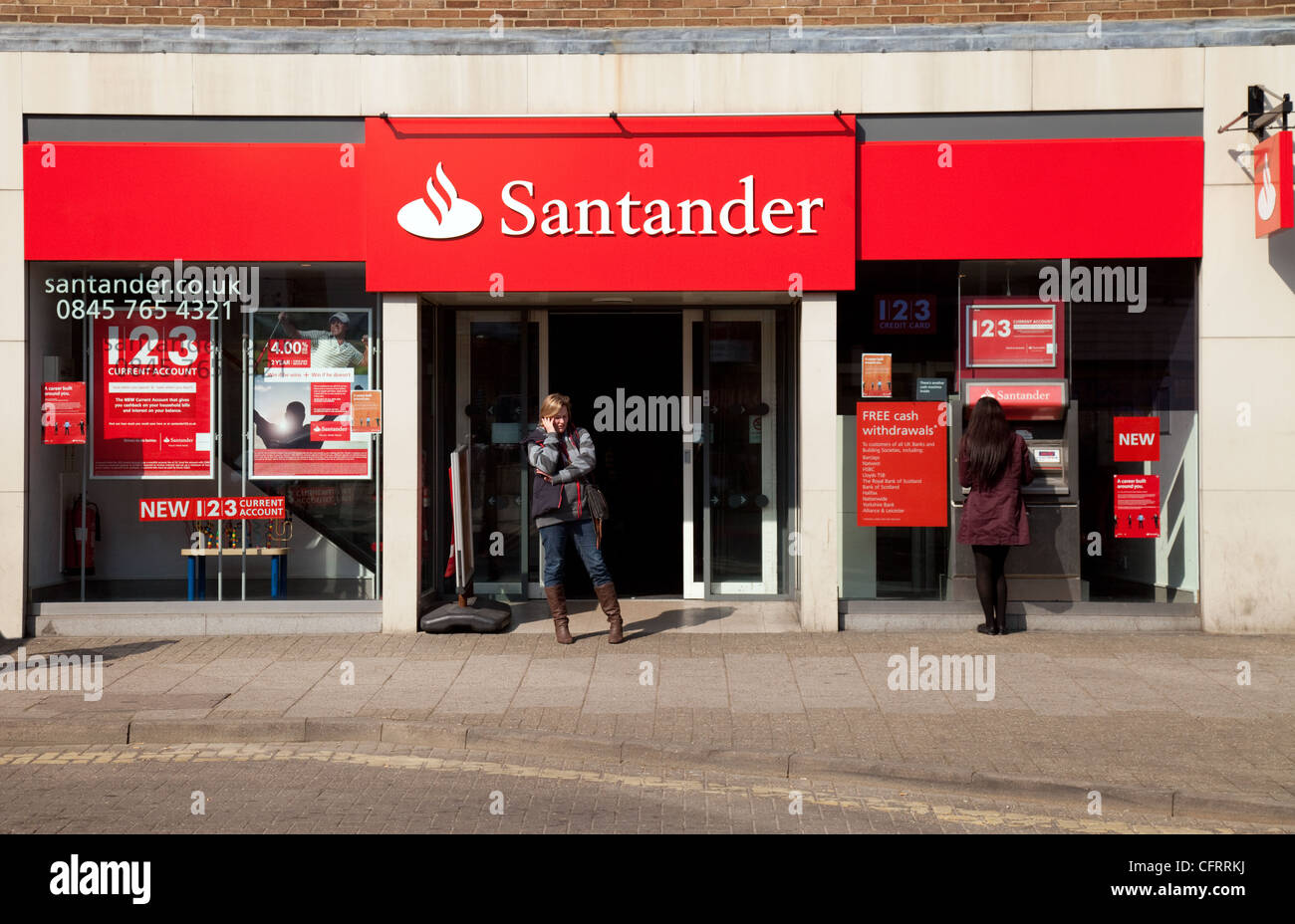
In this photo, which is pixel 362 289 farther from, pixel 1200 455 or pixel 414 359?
pixel 1200 455

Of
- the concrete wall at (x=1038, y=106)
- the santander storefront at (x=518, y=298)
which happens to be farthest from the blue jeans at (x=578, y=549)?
the concrete wall at (x=1038, y=106)

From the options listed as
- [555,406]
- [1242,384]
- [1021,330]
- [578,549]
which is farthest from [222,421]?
[1242,384]

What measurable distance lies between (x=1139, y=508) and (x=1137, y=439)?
1.87 ft

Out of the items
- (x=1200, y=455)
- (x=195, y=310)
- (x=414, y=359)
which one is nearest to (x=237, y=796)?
(x=414, y=359)

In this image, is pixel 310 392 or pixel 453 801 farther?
pixel 310 392

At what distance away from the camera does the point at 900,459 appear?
10.7 m

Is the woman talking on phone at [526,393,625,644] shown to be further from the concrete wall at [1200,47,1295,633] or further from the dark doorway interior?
the concrete wall at [1200,47,1295,633]

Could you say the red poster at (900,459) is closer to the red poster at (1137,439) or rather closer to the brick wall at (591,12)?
the red poster at (1137,439)

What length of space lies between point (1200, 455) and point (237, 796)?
25.8ft

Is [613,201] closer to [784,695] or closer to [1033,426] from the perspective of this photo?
[1033,426]

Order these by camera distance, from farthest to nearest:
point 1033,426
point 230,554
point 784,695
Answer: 1. point 230,554
2. point 1033,426
3. point 784,695

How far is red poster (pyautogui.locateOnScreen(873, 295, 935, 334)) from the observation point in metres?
10.8

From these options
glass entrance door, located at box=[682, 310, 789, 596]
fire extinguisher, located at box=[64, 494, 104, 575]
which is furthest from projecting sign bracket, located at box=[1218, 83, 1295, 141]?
fire extinguisher, located at box=[64, 494, 104, 575]

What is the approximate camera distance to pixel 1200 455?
34.2ft
